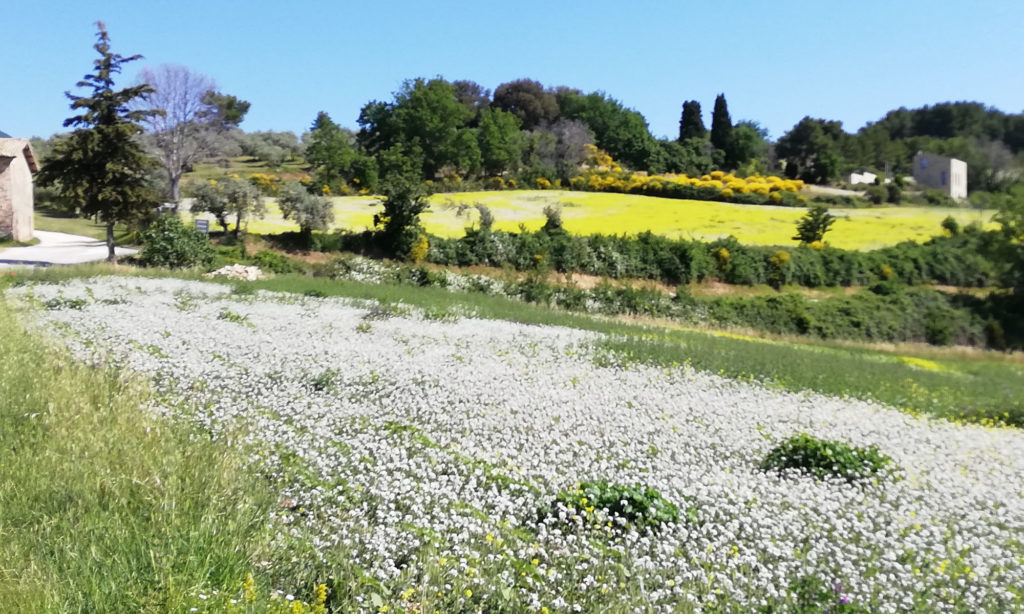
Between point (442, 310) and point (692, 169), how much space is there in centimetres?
7763

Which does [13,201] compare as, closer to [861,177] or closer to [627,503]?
[627,503]

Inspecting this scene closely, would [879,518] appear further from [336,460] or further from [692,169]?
[692,169]

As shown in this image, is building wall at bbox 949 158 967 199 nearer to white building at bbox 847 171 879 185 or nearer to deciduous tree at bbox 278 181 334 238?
white building at bbox 847 171 879 185

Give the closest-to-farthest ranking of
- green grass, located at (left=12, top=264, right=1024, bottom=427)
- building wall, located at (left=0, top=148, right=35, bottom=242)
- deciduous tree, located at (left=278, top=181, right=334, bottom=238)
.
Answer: green grass, located at (left=12, top=264, right=1024, bottom=427)
deciduous tree, located at (left=278, top=181, right=334, bottom=238)
building wall, located at (left=0, top=148, right=35, bottom=242)

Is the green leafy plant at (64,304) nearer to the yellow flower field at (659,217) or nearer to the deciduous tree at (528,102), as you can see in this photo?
the yellow flower field at (659,217)

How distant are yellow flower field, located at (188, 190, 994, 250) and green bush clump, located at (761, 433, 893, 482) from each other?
111 ft

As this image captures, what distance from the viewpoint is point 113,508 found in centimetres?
529

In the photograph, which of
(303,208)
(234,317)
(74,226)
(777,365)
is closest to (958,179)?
(303,208)

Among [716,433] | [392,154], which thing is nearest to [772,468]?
[716,433]

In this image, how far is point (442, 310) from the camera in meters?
21.7

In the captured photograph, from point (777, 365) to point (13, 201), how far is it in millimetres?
42559

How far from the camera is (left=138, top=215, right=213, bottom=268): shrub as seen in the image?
97.2ft

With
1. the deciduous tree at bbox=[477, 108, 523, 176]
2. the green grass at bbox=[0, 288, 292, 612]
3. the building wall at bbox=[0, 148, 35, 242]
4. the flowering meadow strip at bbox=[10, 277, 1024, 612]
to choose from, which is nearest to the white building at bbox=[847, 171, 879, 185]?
the deciduous tree at bbox=[477, 108, 523, 176]

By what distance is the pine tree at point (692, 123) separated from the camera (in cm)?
11344
